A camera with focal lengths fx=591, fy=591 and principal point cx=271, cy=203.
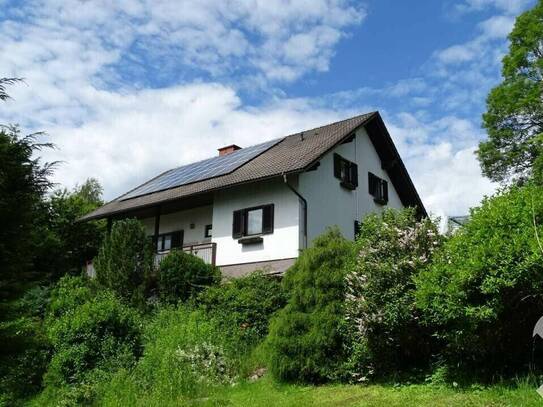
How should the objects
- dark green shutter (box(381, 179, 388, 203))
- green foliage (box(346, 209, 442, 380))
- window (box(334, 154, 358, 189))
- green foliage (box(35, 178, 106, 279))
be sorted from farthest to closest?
green foliage (box(35, 178, 106, 279)) → dark green shutter (box(381, 179, 388, 203)) → window (box(334, 154, 358, 189)) → green foliage (box(346, 209, 442, 380))

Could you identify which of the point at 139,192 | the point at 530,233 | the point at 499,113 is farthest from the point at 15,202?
the point at 499,113

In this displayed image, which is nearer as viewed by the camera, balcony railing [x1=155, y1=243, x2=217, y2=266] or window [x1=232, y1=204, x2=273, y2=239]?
window [x1=232, y1=204, x2=273, y2=239]

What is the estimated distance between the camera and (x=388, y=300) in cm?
941

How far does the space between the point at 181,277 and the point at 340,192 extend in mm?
6973

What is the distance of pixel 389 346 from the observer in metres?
9.58

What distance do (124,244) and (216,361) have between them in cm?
830

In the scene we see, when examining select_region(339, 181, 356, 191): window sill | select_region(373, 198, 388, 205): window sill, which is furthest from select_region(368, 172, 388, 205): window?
select_region(339, 181, 356, 191): window sill

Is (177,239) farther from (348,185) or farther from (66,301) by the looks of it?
(66,301)

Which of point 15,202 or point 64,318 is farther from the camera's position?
point 64,318

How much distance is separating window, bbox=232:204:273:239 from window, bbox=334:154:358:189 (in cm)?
334

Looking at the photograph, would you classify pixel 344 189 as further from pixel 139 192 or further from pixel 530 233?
pixel 530 233

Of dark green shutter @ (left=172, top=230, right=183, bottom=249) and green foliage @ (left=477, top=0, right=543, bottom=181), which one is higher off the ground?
green foliage @ (left=477, top=0, right=543, bottom=181)

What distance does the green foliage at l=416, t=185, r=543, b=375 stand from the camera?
24.8ft

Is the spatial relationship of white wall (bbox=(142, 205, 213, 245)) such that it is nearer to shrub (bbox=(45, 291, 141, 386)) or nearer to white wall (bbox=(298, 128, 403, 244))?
white wall (bbox=(298, 128, 403, 244))
